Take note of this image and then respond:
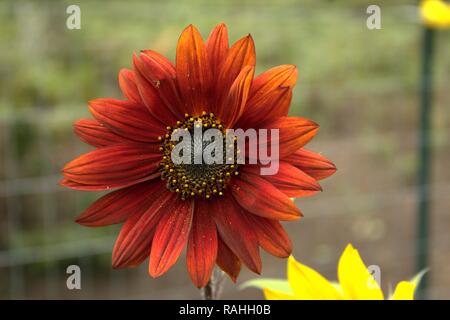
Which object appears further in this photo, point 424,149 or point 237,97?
point 424,149

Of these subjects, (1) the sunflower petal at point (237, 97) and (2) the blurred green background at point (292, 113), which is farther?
(2) the blurred green background at point (292, 113)

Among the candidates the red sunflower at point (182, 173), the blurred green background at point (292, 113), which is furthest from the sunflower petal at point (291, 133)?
the blurred green background at point (292, 113)

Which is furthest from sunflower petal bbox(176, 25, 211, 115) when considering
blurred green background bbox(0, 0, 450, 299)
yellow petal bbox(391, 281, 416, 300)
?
blurred green background bbox(0, 0, 450, 299)

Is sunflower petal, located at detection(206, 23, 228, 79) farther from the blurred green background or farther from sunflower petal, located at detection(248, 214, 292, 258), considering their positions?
the blurred green background

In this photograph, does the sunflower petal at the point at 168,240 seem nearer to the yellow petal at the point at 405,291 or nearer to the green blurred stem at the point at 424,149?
the yellow petal at the point at 405,291

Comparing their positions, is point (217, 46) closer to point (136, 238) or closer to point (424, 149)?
point (136, 238)

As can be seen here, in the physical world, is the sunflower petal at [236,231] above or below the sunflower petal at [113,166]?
below

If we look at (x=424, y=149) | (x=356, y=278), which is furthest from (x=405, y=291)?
(x=424, y=149)
